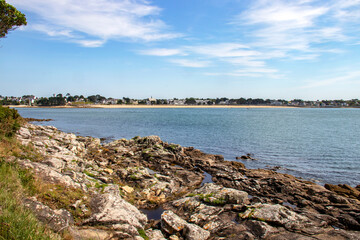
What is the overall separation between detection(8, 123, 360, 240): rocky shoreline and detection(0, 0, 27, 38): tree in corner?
11.7 m

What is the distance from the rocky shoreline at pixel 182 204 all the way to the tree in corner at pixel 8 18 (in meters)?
11.7

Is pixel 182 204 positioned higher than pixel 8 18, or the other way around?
pixel 8 18

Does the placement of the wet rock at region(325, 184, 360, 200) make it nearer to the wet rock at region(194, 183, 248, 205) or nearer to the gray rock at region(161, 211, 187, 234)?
the wet rock at region(194, 183, 248, 205)

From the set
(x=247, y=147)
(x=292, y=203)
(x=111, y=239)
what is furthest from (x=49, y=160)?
(x=247, y=147)

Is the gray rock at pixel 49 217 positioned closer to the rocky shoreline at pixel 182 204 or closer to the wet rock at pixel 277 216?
the rocky shoreline at pixel 182 204

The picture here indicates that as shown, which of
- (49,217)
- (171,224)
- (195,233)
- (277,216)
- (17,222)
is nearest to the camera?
(17,222)

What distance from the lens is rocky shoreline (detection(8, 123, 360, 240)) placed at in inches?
380

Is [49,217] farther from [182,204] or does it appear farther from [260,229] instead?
[260,229]

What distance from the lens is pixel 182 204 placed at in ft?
48.4

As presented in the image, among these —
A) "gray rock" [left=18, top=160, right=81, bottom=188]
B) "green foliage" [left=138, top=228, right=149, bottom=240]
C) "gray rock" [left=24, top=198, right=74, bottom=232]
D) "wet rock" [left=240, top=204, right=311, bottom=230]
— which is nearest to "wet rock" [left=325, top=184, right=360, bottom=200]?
"wet rock" [left=240, top=204, right=311, bottom=230]

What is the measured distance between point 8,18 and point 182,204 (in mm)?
25161

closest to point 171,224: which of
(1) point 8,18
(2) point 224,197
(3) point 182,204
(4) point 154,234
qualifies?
(4) point 154,234

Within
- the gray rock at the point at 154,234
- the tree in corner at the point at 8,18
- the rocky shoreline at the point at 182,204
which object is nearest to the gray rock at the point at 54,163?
the rocky shoreline at the point at 182,204

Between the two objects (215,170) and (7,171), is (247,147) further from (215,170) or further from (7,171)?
(7,171)
